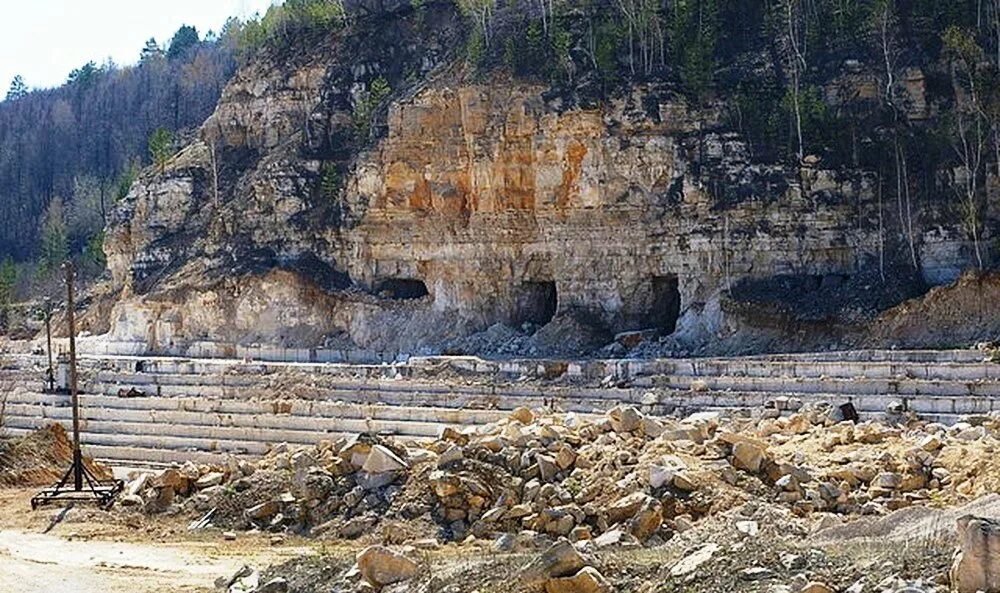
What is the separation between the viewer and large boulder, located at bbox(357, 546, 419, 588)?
11195mm

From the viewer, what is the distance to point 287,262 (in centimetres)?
3888

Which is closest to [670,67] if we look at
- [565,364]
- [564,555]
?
[565,364]

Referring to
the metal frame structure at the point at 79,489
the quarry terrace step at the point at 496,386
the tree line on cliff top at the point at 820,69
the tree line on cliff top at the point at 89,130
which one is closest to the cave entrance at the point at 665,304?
the tree line on cliff top at the point at 820,69

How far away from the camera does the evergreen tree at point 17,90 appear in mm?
105625

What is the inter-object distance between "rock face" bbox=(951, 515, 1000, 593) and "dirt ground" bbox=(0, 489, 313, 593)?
7064 millimetres

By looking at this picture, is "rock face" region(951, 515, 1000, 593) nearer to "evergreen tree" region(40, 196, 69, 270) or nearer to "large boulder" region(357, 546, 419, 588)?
"large boulder" region(357, 546, 419, 588)

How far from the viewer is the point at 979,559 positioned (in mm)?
8555

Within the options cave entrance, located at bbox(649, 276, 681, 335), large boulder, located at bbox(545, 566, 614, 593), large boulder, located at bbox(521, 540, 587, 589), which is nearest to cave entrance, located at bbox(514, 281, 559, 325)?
cave entrance, located at bbox(649, 276, 681, 335)

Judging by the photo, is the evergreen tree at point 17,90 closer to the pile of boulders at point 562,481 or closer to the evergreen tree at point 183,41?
the evergreen tree at point 183,41

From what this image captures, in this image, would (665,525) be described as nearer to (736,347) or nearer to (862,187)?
(736,347)

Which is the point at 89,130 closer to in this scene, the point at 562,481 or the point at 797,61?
the point at 797,61

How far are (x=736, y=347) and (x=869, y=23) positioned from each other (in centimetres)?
967

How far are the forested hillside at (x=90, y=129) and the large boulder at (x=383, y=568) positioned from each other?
69596mm

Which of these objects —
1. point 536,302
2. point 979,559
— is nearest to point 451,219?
point 536,302
